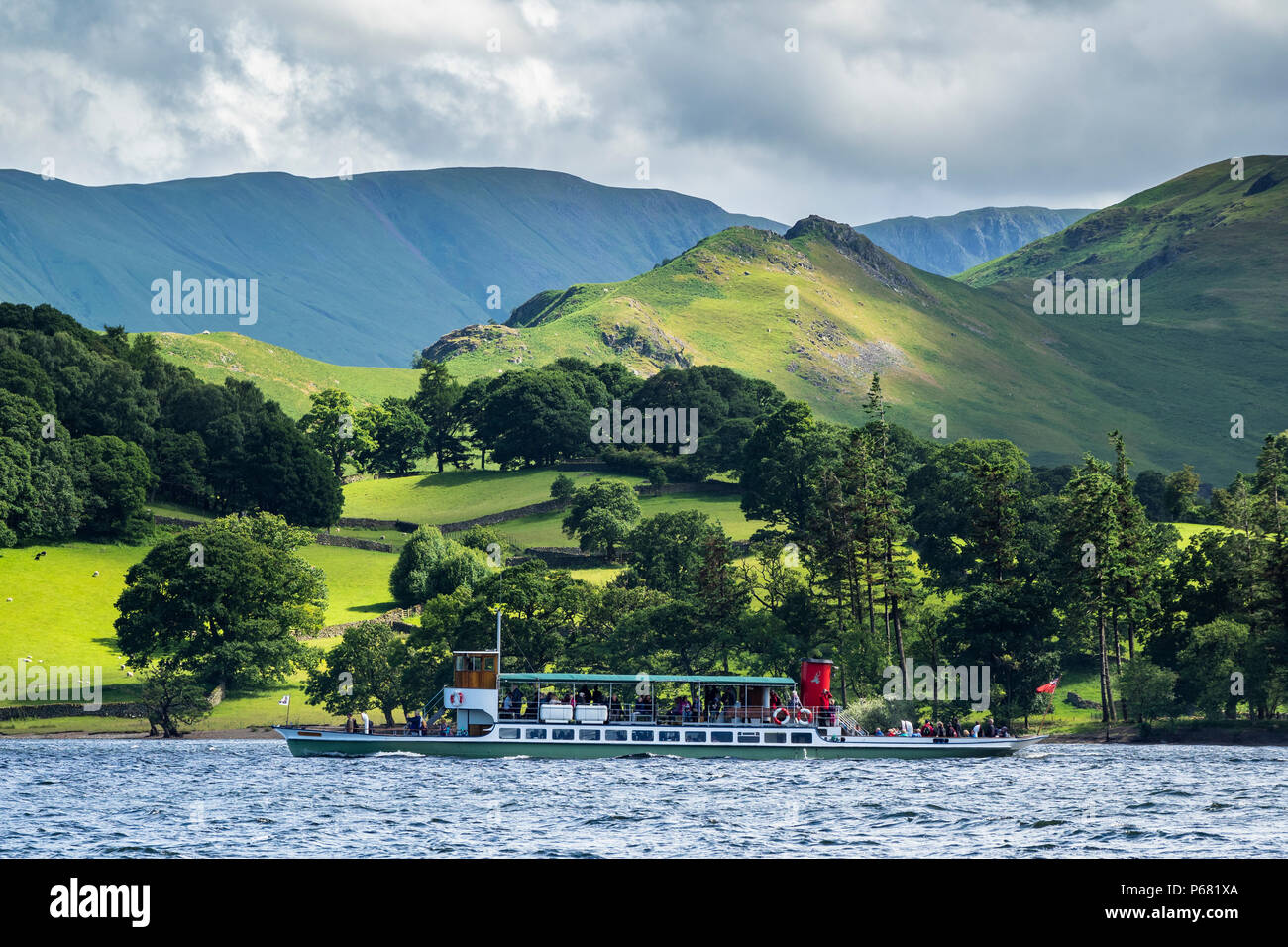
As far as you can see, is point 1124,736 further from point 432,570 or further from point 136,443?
point 136,443

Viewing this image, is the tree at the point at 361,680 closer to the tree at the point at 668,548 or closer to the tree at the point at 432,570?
the tree at the point at 432,570

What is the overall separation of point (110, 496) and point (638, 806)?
115030 millimetres

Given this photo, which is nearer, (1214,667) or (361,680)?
(1214,667)

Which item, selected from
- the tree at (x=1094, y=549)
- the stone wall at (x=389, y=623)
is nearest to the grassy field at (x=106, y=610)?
the stone wall at (x=389, y=623)

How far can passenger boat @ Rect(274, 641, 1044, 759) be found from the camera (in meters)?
88.4

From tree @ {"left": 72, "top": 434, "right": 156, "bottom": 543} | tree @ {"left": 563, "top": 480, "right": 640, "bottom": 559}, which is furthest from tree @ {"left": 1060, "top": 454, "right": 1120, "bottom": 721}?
tree @ {"left": 72, "top": 434, "right": 156, "bottom": 543}

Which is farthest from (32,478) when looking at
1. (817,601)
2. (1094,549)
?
(1094,549)

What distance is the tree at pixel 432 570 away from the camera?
14375 cm

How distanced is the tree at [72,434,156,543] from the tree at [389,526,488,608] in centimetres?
3106

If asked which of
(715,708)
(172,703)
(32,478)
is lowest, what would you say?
(172,703)

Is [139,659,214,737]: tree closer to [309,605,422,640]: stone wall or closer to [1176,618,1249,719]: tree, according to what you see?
[309,605,422,640]: stone wall

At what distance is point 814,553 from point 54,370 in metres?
109

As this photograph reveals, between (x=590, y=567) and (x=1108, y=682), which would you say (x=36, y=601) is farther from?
(x=1108, y=682)

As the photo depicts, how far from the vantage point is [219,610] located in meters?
123
